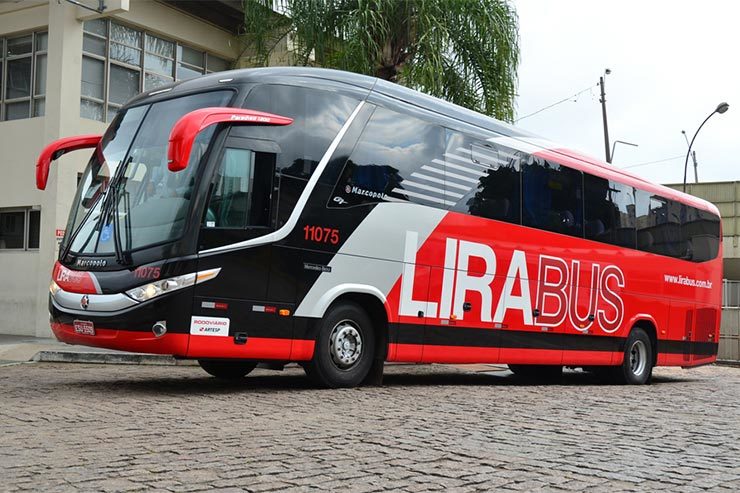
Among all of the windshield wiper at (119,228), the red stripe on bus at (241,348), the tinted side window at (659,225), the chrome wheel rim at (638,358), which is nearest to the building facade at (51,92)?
the windshield wiper at (119,228)

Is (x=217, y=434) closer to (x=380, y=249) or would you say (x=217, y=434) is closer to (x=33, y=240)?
(x=380, y=249)

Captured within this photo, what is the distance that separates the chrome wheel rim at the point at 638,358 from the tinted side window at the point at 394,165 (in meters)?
5.94

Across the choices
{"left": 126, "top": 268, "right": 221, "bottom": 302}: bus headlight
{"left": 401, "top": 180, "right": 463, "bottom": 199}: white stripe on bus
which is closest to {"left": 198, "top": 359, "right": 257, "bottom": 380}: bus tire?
{"left": 126, "top": 268, "right": 221, "bottom": 302}: bus headlight

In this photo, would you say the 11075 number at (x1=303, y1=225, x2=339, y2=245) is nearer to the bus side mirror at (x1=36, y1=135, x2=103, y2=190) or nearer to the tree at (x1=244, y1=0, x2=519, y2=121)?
the bus side mirror at (x1=36, y1=135, x2=103, y2=190)

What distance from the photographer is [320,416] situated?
26.4 feet

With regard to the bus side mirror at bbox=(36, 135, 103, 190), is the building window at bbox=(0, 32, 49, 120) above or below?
above

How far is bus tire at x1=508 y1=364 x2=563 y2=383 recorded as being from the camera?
648 inches

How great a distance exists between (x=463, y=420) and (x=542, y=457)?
6.31 ft

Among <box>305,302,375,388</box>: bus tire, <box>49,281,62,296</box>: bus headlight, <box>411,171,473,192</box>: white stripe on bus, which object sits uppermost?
<box>411,171,473,192</box>: white stripe on bus

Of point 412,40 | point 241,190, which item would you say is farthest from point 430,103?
point 412,40

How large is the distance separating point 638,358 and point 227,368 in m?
7.98

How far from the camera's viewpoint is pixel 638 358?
16391 millimetres

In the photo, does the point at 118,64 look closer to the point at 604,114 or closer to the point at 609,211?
the point at 609,211

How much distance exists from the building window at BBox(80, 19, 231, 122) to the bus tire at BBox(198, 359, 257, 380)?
380 inches
